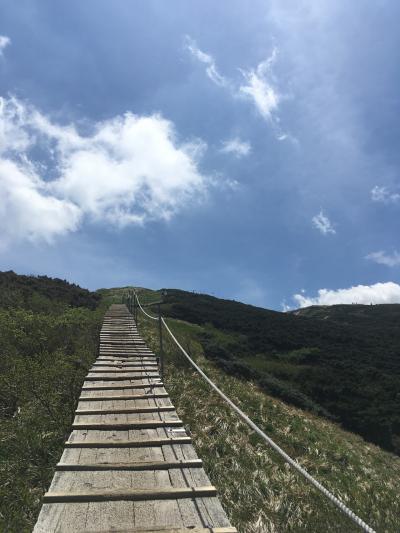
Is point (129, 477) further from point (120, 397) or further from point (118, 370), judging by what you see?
point (118, 370)

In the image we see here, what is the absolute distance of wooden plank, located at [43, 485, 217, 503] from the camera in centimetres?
362

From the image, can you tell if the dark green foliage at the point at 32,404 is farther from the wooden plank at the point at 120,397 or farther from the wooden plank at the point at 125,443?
the wooden plank at the point at 125,443

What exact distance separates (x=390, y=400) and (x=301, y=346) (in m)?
11.1

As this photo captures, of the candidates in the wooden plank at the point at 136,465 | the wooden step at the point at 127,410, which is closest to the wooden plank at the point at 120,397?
the wooden step at the point at 127,410

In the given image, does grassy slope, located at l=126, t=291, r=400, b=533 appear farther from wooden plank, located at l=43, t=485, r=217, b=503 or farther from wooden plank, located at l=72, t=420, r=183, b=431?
wooden plank, located at l=43, t=485, r=217, b=503

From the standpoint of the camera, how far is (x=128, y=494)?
3.71 metres

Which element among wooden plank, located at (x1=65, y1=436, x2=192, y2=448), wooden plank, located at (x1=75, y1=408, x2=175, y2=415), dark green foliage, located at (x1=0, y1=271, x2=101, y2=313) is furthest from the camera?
dark green foliage, located at (x1=0, y1=271, x2=101, y2=313)

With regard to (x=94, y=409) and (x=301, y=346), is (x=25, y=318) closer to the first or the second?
(x=94, y=409)

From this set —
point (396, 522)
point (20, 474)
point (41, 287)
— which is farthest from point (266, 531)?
point (41, 287)

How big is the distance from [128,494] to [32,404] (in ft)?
17.0

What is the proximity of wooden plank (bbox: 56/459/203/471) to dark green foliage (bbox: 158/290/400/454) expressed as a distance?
12.1m

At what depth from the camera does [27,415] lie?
24.8ft

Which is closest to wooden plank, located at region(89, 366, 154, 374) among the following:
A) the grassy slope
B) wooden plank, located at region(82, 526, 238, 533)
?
the grassy slope

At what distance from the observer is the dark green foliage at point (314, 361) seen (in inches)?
698
